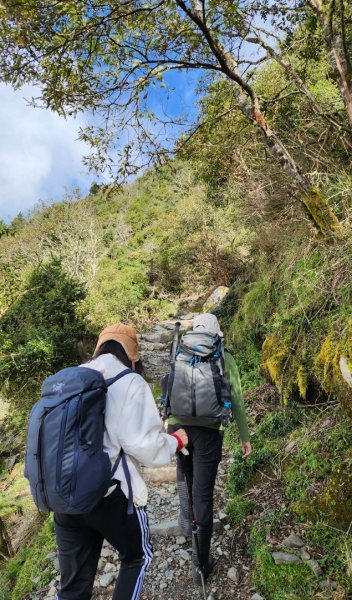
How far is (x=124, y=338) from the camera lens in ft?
7.22

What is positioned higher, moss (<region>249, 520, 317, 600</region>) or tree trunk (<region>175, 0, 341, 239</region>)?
tree trunk (<region>175, 0, 341, 239</region>)

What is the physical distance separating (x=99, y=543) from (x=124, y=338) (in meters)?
1.17

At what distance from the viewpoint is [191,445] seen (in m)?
2.83

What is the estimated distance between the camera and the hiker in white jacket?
6.30ft

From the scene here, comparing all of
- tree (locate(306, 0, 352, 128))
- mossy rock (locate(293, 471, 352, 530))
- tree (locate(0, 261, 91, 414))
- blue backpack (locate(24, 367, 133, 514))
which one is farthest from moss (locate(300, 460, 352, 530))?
tree (locate(0, 261, 91, 414))

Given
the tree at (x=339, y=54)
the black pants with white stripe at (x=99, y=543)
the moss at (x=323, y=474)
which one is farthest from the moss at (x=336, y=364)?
the tree at (x=339, y=54)

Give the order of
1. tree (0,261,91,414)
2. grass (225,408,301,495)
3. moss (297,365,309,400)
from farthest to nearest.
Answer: tree (0,261,91,414) < grass (225,408,301,495) < moss (297,365,309,400)

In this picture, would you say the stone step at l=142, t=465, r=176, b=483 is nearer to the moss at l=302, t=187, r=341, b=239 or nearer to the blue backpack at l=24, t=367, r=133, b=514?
the blue backpack at l=24, t=367, r=133, b=514

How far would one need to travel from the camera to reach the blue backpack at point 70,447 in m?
1.77

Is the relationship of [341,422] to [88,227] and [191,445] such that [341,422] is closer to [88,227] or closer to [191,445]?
[191,445]

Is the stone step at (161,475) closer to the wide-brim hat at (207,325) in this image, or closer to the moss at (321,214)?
the wide-brim hat at (207,325)

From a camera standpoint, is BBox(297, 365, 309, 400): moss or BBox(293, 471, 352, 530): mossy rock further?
BBox(297, 365, 309, 400): moss

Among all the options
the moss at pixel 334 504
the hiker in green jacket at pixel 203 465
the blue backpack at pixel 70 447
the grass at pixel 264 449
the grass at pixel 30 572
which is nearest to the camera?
the blue backpack at pixel 70 447

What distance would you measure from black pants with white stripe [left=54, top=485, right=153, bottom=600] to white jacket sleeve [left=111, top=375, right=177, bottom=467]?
24 cm
